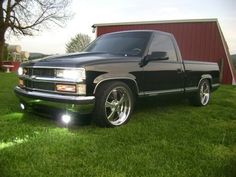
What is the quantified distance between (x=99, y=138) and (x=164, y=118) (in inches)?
79.7

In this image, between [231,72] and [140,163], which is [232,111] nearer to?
[140,163]

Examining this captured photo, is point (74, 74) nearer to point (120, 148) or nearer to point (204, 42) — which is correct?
point (120, 148)

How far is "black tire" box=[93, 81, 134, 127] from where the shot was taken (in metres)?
4.80

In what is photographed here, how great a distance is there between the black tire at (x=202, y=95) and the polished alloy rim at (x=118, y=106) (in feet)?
8.76

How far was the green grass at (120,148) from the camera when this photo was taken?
3232 mm

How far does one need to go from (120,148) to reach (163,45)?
3.10 meters

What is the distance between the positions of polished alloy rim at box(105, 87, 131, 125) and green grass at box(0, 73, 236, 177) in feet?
0.59

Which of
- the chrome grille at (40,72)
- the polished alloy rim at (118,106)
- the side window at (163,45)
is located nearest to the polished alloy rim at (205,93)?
the side window at (163,45)

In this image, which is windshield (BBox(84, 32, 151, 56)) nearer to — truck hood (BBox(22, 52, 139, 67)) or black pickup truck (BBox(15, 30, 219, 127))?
black pickup truck (BBox(15, 30, 219, 127))

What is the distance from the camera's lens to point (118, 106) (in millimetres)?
5258

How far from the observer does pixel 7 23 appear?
29281 millimetres

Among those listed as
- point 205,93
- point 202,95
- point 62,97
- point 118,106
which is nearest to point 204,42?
point 205,93

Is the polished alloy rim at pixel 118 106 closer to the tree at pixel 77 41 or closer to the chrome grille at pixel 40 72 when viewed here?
the chrome grille at pixel 40 72

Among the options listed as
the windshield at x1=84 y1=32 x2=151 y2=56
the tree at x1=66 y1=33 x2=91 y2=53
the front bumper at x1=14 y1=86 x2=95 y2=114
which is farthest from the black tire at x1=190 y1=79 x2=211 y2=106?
the tree at x1=66 y1=33 x2=91 y2=53
